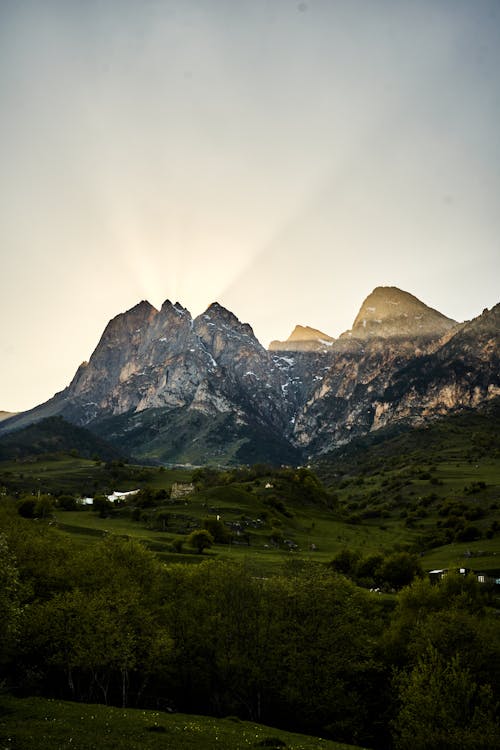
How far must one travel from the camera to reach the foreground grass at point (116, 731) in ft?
97.5

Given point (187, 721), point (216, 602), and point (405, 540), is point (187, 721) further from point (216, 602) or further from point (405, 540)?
point (405, 540)

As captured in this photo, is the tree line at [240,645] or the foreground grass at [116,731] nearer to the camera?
the foreground grass at [116,731]

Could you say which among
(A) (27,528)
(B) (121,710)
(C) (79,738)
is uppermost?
(A) (27,528)

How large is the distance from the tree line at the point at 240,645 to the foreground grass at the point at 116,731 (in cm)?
663

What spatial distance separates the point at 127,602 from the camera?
52344 mm

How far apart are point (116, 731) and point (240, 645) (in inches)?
948

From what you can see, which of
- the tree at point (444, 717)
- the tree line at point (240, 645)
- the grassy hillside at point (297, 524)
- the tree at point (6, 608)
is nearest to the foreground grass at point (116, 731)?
the tree at point (6, 608)

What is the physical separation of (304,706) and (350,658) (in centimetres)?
657

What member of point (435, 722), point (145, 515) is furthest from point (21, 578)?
point (145, 515)

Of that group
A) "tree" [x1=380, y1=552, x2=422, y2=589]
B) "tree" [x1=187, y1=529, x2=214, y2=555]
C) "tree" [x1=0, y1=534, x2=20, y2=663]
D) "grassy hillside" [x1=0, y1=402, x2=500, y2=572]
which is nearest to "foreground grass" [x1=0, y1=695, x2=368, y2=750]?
"tree" [x1=0, y1=534, x2=20, y2=663]

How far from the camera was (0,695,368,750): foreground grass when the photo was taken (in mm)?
29719

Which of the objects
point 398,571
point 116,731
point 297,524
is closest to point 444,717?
point 116,731

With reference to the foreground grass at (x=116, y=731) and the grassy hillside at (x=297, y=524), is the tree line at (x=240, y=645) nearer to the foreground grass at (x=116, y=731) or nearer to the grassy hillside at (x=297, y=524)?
the foreground grass at (x=116, y=731)

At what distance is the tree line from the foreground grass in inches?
261
